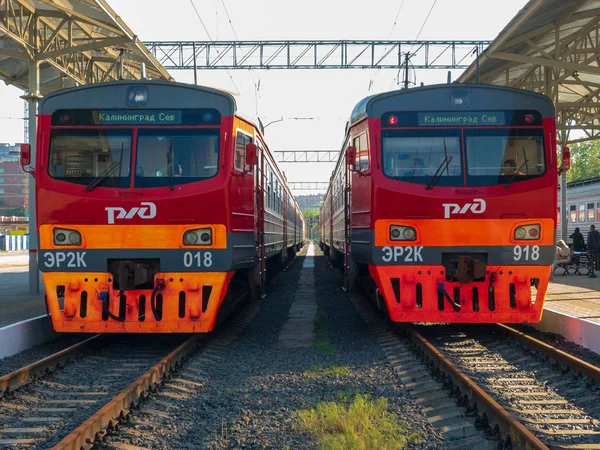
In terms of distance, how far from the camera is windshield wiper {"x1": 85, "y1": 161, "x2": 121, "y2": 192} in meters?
7.29

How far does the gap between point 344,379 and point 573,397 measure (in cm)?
203

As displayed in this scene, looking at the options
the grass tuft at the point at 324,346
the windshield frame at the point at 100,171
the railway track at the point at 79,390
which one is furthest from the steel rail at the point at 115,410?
the windshield frame at the point at 100,171

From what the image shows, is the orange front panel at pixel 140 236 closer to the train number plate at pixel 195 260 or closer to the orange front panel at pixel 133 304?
the train number plate at pixel 195 260

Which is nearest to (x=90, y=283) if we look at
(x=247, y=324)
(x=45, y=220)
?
(x=45, y=220)

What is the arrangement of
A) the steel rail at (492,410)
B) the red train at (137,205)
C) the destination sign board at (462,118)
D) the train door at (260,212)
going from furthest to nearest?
1. the train door at (260,212)
2. the destination sign board at (462,118)
3. the red train at (137,205)
4. the steel rail at (492,410)

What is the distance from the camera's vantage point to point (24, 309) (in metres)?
10.2

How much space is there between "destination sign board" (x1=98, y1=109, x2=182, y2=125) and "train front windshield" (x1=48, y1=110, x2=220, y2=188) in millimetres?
27

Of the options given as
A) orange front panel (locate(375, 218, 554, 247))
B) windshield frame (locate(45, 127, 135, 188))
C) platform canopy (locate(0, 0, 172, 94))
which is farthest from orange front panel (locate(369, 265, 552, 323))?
platform canopy (locate(0, 0, 172, 94))

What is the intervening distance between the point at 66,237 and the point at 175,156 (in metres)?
1.58

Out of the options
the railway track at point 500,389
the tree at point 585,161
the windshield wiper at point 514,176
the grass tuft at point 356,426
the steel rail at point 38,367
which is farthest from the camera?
the tree at point 585,161

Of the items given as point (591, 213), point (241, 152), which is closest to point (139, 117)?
point (241, 152)

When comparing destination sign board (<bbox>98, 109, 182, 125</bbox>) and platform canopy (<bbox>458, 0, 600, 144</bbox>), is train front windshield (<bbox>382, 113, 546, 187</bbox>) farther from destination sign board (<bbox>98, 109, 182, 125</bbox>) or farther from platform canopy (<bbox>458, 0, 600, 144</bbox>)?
platform canopy (<bbox>458, 0, 600, 144</bbox>)

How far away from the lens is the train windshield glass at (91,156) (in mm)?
7355

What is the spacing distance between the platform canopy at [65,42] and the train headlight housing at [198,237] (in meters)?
6.00
